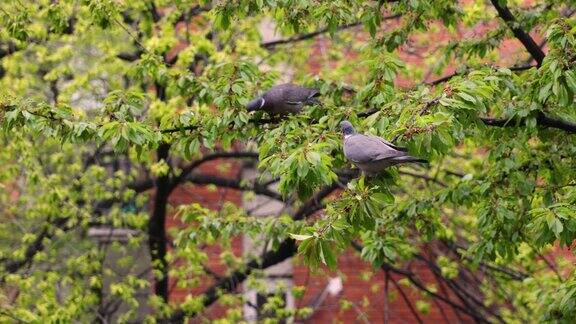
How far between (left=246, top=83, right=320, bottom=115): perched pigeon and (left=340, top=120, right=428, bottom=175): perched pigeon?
4.35 feet

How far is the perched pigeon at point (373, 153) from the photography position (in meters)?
5.18

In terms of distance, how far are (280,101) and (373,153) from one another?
5.64ft

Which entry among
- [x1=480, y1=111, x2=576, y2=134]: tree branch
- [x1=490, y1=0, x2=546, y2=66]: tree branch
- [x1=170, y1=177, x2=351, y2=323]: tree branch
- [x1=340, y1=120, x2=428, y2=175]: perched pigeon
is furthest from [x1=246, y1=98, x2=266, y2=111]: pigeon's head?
[x1=170, y1=177, x2=351, y2=323]: tree branch

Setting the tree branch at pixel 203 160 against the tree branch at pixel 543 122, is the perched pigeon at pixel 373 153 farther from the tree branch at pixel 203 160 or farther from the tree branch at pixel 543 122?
the tree branch at pixel 203 160

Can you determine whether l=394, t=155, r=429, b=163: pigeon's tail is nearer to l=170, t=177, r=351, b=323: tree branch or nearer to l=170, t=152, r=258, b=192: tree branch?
l=170, t=177, r=351, b=323: tree branch

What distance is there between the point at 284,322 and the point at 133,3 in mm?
5235

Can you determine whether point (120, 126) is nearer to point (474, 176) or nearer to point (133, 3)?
point (474, 176)

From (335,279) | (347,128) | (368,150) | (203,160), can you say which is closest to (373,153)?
(368,150)

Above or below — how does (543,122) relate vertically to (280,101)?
below

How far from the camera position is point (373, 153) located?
529cm

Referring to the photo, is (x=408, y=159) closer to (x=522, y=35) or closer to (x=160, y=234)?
(x=522, y=35)

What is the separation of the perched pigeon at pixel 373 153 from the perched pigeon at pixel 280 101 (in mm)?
1327

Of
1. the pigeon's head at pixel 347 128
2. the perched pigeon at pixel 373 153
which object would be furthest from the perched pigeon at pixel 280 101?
the perched pigeon at pixel 373 153

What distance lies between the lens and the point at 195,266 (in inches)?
451
